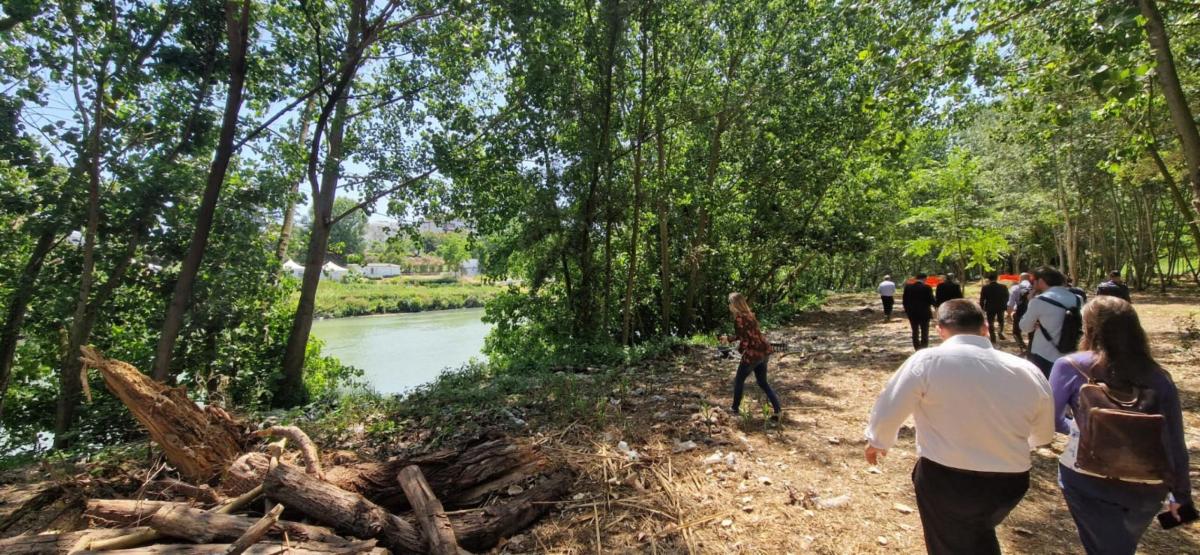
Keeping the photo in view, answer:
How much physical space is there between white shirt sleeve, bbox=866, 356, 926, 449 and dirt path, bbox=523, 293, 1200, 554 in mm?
1416

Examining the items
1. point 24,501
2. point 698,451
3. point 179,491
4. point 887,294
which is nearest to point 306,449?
point 179,491

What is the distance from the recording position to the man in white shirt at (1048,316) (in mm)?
4395

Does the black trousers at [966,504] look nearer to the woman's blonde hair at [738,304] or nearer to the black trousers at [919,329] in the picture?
the woman's blonde hair at [738,304]

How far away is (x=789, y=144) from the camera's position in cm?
1245

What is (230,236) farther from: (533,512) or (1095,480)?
(1095,480)

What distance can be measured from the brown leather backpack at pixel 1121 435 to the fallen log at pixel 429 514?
121 inches

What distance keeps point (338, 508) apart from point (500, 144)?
7.70 meters

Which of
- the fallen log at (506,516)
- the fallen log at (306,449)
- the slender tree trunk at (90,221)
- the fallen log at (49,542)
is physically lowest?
the fallen log at (506,516)

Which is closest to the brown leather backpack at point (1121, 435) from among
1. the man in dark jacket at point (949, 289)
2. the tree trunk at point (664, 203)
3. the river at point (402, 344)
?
the man in dark jacket at point (949, 289)

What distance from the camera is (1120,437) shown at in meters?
2.00

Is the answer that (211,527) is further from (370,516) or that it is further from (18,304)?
(18,304)

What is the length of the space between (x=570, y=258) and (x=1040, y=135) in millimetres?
9128

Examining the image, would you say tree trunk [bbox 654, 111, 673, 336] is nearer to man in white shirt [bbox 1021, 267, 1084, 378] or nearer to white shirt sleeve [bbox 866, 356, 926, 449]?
man in white shirt [bbox 1021, 267, 1084, 378]

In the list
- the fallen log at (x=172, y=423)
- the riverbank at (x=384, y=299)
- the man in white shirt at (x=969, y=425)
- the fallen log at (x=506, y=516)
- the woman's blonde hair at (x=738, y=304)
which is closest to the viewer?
the man in white shirt at (x=969, y=425)
